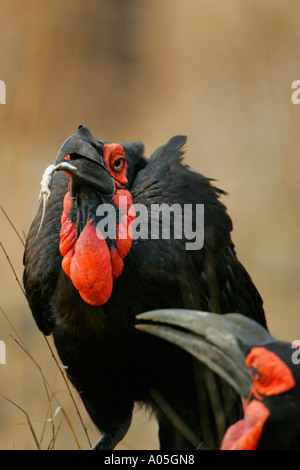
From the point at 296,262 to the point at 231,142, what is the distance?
1.21 metres

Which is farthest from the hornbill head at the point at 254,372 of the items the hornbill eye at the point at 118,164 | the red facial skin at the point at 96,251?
the hornbill eye at the point at 118,164

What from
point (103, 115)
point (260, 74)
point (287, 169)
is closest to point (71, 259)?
point (287, 169)

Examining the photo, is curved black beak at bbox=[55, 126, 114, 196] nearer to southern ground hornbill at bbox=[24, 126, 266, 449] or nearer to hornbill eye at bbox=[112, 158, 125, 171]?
southern ground hornbill at bbox=[24, 126, 266, 449]

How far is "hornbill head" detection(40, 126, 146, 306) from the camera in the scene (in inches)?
123

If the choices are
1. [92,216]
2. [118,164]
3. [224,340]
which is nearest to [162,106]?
[118,164]

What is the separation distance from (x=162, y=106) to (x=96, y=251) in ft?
15.0

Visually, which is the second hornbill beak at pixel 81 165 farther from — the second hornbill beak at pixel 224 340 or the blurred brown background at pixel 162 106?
the blurred brown background at pixel 162 106

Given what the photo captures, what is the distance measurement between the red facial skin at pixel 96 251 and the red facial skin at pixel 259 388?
1049 mm

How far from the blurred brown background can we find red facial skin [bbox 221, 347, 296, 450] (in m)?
3.48

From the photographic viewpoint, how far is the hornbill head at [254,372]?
217 cm

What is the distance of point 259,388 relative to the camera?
2191mm

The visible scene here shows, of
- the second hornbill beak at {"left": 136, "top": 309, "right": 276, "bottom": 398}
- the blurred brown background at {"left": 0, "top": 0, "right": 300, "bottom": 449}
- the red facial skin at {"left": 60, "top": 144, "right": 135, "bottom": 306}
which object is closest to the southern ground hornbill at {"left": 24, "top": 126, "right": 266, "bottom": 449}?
the red facial skin at {"left": 60, "top": 144, "right": 135, "bottom": 306}

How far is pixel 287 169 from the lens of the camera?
641 centimetres
